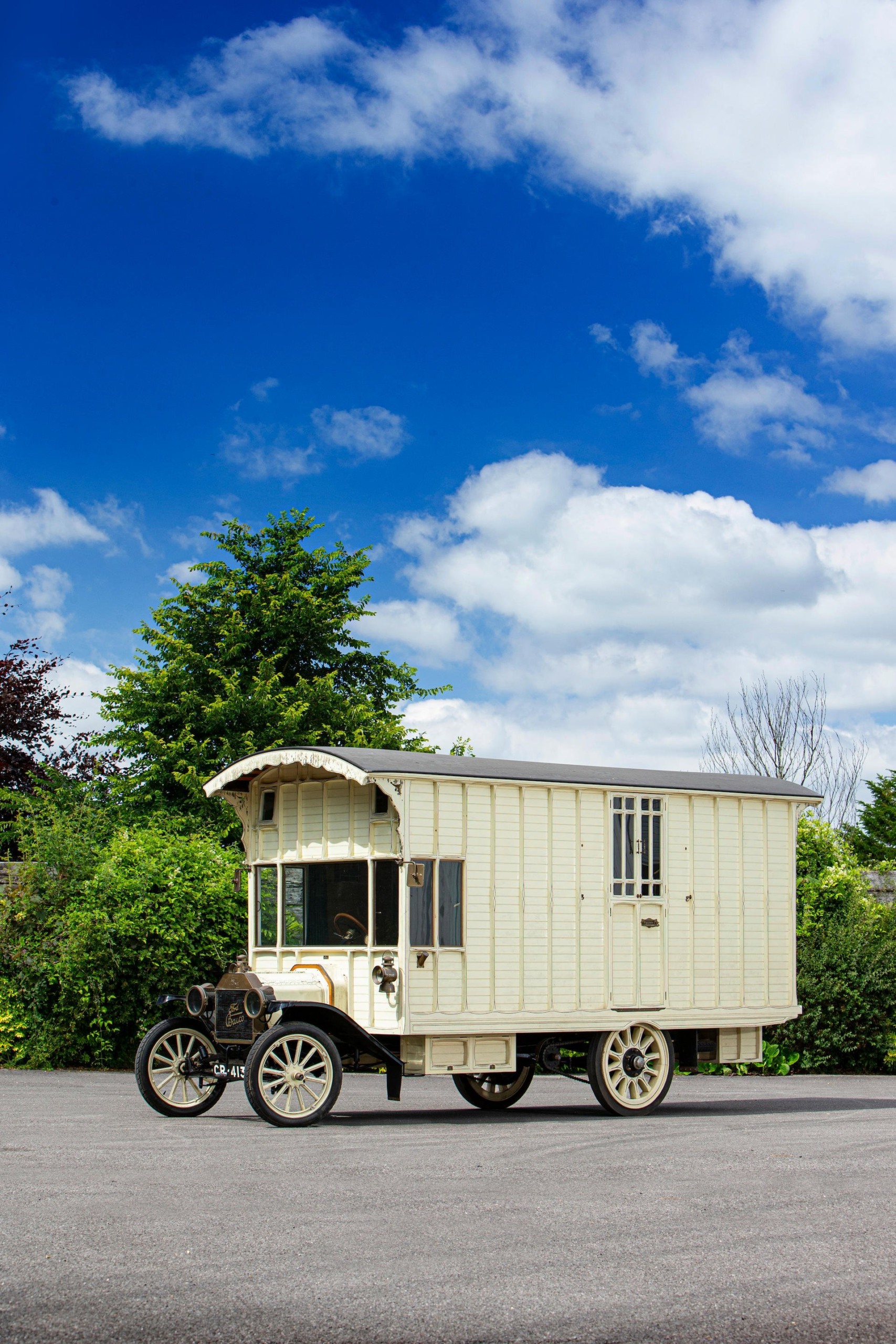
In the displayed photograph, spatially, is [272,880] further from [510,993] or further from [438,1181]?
[438,1181]

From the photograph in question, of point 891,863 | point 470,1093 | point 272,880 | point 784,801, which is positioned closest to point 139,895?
point 272,880

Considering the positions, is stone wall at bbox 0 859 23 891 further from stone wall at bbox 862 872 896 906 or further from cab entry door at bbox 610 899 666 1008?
stone wall at bbox 862 872 896 906

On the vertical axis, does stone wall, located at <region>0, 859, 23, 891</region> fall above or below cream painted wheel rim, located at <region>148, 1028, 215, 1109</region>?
above

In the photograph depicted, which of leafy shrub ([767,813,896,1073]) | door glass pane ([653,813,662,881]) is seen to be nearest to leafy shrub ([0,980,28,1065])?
door glass pane ([653,813,662,881])

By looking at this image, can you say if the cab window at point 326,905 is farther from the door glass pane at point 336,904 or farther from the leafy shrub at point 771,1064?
the leafy shrub at point 771,1064

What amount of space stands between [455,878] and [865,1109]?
18.0 ft

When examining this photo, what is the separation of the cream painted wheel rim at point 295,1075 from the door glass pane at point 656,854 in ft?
12.4

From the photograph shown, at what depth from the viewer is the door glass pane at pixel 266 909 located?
1496cm

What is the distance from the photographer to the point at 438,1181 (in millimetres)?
9445

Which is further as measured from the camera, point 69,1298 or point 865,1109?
point 865,1109

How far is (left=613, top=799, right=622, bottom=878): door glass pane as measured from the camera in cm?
1425

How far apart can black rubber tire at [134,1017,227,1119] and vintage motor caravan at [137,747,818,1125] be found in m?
0.02

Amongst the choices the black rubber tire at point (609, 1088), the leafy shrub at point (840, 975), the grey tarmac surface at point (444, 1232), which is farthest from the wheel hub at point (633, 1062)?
the leafy shrub at point (840, 975)

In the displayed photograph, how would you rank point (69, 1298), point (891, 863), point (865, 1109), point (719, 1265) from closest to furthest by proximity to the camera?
point (69, 1298) < point (719, 1265) < point (865, 1109) < point (891, 863)
